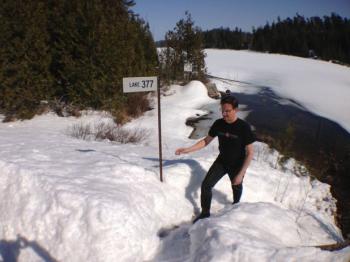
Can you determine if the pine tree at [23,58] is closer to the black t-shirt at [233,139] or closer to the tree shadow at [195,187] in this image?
the tree shadow at [195,187]

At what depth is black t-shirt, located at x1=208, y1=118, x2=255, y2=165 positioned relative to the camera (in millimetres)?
4379

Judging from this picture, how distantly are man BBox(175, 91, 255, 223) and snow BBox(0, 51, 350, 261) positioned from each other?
0.31 m

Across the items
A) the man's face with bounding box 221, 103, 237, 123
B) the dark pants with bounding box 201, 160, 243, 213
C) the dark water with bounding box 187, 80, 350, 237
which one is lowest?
the dark water with bounding box 187, 80, 350, 237

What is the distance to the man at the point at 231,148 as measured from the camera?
4.34 m

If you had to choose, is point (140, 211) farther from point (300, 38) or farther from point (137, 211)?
point (300, 38)

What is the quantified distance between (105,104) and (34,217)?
688 centimetres

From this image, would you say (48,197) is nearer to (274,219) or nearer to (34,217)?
(34,217)

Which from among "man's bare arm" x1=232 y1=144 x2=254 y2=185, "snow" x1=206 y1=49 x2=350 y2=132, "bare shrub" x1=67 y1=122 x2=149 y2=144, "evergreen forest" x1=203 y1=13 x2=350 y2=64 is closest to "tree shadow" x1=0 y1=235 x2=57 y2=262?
"man's bare arm" x1=232 y1=144 x2=254 y2=185

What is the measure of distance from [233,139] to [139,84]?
1504 millimetres

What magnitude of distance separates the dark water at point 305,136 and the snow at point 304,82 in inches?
34.8

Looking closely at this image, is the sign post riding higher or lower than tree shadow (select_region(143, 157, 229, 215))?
higher

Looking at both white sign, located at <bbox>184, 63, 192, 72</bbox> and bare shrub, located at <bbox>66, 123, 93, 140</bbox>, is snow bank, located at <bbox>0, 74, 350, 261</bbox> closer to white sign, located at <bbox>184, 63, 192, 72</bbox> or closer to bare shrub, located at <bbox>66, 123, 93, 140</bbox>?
bare shrub, located at <bbox>66, 123, 93, 140</bbox>

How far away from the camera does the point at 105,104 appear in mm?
10812

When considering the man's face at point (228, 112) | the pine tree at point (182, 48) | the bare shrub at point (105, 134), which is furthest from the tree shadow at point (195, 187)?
the pine tree at point (182, 48)
